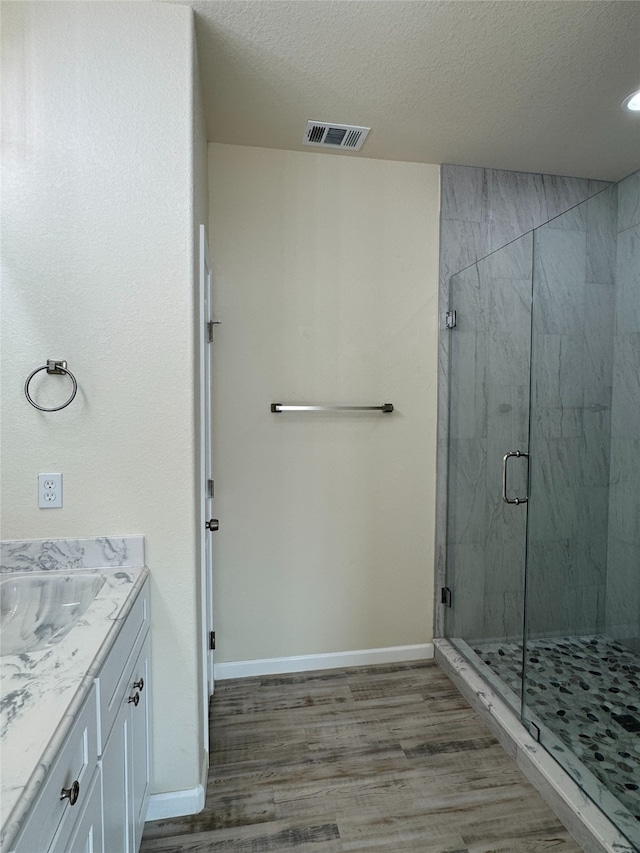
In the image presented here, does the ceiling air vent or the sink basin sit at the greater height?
the ceiling air vent

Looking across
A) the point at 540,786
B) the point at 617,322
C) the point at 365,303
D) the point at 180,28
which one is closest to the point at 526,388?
the point at 617,322

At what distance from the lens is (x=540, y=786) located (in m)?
1.70

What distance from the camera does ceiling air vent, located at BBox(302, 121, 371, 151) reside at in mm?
2160

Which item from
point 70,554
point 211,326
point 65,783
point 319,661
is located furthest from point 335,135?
point 319,661

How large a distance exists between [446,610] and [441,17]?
2581 millimetres

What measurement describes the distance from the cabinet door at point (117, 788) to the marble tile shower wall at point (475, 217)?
5.87 feet

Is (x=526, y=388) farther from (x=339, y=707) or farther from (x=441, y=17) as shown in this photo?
(x=339, y=707)

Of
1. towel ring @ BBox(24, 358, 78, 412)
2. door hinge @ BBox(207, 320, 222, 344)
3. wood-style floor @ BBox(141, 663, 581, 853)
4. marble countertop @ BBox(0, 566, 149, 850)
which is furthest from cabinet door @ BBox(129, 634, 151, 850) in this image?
door hinge @ BBox(207, 320, 222, 344)

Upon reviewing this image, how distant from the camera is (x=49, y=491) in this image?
4.84 ft

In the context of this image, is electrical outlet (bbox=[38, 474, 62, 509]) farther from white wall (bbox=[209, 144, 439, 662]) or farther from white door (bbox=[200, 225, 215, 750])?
white wall (bbox=[209, 144, 439, 662])

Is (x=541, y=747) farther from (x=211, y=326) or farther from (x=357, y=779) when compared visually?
(x=211, y=326)

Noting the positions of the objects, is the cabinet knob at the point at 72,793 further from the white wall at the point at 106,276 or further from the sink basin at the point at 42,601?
the white wall at the point at 106,276

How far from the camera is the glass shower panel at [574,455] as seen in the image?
2016mm

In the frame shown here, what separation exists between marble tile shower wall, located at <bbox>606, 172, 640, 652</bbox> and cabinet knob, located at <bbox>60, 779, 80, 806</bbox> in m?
2.08
